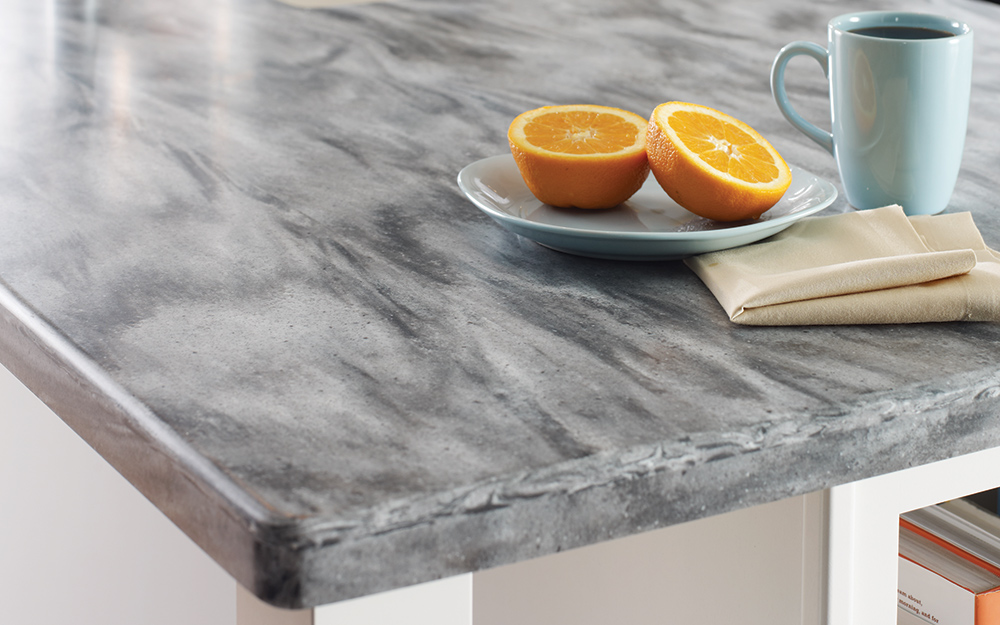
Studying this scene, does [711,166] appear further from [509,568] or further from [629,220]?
[509,568]

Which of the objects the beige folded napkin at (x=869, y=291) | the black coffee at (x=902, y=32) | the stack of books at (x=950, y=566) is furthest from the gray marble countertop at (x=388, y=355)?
the stack of books at (x=950, y=566)

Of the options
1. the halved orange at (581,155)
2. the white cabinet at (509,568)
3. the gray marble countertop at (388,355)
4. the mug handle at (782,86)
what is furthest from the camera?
the mug handle at (782,86)

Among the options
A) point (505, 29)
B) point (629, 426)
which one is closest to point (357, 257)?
point (629, 426)

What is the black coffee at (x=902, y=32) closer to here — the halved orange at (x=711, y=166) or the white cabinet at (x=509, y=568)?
the halved orange at (x=711, y=166)

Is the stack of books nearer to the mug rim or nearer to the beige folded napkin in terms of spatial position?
the beige folded napkin

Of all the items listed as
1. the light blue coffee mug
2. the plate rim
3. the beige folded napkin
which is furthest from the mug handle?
the beige folded napkin

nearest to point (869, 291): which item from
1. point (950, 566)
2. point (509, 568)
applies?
point (950, 566)

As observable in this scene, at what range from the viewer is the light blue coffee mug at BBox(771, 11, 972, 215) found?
29.9 inches

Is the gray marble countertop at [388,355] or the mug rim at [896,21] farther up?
the mug rim at [896,21]

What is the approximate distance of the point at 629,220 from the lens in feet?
2.45

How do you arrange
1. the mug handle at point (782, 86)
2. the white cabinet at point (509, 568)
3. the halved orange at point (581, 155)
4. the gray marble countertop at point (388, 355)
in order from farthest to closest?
the mug handle at point (782, 86) → the halved orange at point (581, 155) → the white cabinet at point (509, 568) → the gray marble countertop at point (388, 355)

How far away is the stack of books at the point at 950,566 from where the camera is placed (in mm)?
754

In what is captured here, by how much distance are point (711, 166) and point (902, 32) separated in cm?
24

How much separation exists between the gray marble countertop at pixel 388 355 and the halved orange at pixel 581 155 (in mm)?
46
